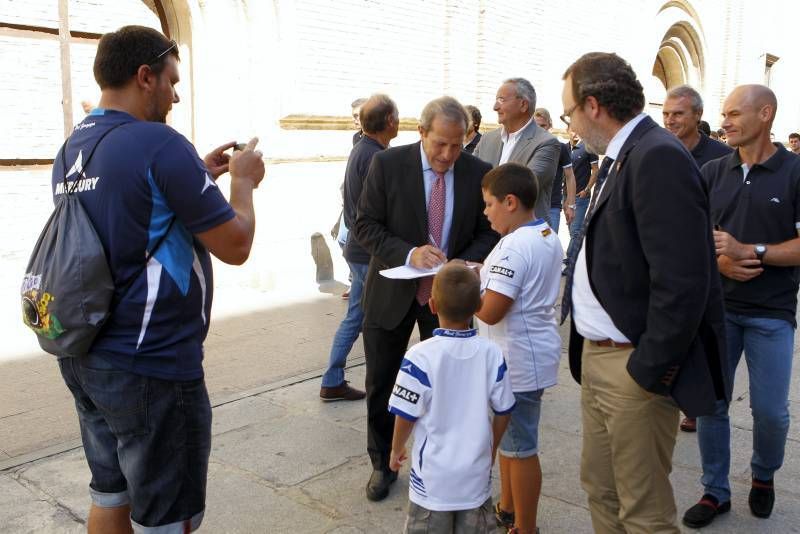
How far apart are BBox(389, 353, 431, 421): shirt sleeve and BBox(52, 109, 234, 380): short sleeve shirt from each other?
681mm

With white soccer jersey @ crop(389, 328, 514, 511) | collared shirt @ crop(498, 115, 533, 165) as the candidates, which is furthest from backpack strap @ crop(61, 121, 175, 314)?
collared shirt @ crop(498, 115, 533, 165)

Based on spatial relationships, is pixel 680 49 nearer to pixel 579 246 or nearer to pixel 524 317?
pixel 524 317

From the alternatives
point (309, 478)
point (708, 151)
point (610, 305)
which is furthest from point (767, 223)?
point (309, 478)

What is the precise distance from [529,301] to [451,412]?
68 centimetres

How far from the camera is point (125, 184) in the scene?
7.22ft

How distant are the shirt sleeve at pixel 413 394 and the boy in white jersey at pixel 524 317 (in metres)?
0.54

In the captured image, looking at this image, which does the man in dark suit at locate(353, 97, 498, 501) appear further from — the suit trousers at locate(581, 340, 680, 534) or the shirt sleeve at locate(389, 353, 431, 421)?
the suit trousers at locate(581, 340, 680, 534)

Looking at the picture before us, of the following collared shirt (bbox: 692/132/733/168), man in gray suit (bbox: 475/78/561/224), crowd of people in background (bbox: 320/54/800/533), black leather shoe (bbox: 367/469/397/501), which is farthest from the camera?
man in gray suit (bbox: 475/78/561/224)

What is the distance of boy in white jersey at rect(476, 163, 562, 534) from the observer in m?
3.01

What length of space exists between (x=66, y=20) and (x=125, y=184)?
5.90m

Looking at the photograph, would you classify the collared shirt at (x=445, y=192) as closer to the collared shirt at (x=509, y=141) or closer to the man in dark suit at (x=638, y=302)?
the man in dark suit at (x=638, y=302)

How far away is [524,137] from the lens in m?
4.95

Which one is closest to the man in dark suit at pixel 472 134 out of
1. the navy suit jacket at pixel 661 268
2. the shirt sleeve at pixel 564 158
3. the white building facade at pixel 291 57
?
the shirt sleeve at pixel 564 158

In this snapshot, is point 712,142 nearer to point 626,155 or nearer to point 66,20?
point 626,155
